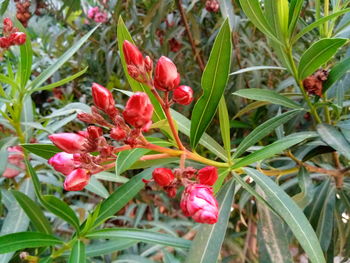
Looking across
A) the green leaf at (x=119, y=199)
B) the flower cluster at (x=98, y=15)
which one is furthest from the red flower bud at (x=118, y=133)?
the flower cluster at (x=98, y=15)

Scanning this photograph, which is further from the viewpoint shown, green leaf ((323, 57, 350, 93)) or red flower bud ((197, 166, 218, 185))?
green leaf ((323, 57, 350, 93))

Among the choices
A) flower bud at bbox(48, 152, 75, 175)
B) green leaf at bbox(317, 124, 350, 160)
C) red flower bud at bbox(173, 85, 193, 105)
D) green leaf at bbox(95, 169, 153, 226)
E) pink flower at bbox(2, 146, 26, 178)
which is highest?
red flower bud at bbox(173, 85, 193, 105)

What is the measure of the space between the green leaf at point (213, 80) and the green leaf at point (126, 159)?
0.40ft

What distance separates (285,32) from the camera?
74cm

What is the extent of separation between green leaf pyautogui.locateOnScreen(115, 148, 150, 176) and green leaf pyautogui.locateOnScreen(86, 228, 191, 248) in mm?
237

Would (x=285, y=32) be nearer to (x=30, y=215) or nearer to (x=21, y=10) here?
(x=30, y=215)

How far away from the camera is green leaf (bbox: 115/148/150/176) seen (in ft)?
1.75

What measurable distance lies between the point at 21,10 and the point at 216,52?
1.26 m

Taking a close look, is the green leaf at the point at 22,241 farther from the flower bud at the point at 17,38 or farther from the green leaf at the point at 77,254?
Result: the flower bud at the point at 17,38

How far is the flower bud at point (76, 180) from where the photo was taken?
0.54 m

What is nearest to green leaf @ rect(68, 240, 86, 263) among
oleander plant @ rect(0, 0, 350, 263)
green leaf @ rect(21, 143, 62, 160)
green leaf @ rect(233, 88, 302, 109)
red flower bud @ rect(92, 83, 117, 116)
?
oleander plant @ rect(0, 0, 350, 263)

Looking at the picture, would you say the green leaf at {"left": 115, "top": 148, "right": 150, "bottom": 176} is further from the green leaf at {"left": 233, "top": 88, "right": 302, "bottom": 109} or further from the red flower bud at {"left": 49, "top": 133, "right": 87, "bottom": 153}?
the green leaf at {"left": 233, "top": 88, "right": 302, "bottom": 109}

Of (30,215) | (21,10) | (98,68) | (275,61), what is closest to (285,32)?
(30,215)

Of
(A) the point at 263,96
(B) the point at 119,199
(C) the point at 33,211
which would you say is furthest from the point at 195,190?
(C) the point at 33,211
